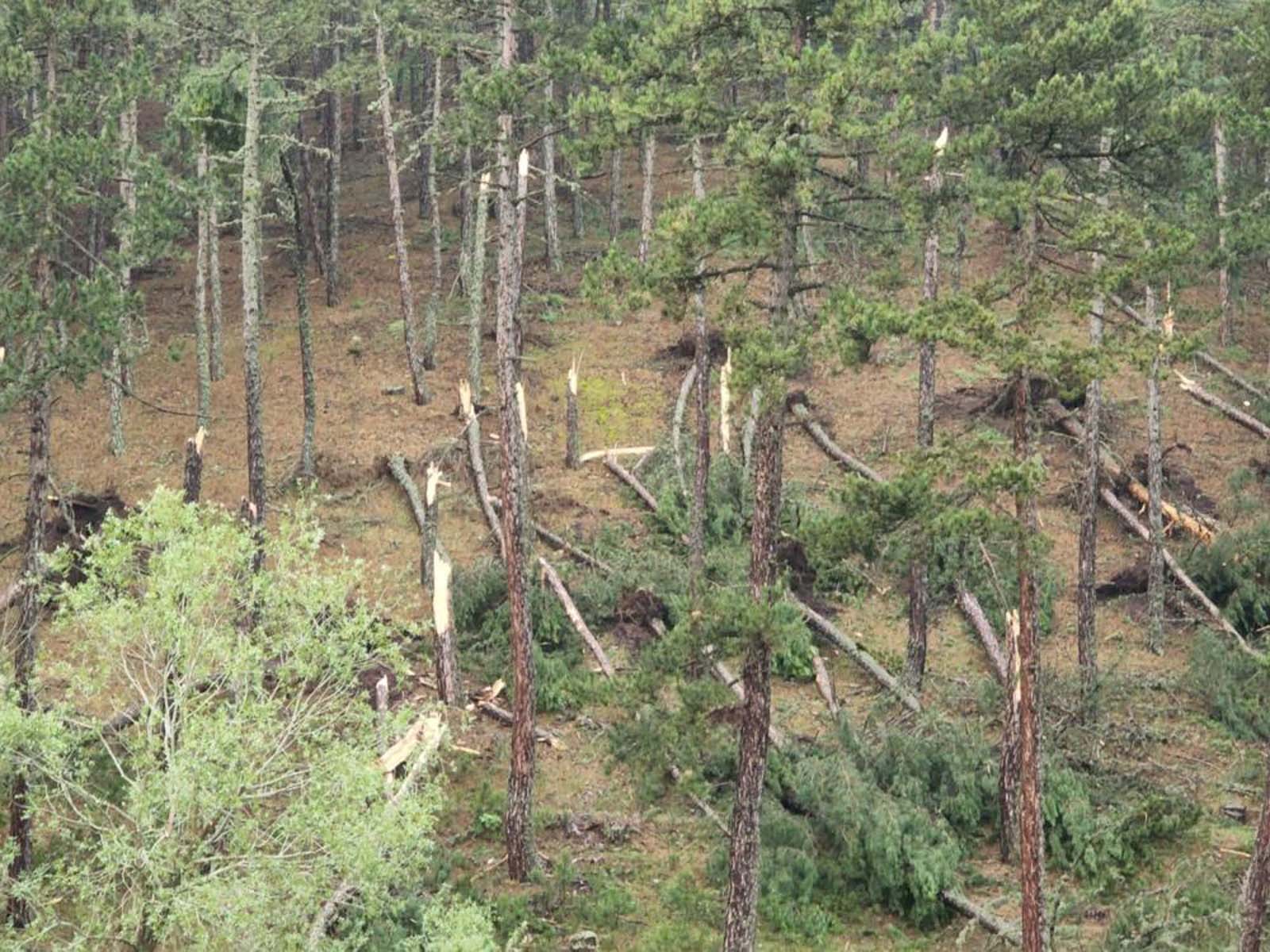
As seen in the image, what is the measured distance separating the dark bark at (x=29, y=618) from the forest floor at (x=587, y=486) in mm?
3111

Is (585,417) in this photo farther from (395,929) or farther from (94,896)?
(94,896)

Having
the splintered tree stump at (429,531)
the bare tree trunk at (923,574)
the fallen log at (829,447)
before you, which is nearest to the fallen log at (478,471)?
the splintered tree stump at (429,531)

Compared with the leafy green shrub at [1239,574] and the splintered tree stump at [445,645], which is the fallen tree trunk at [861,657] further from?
the leafy green shrub at [1239,574]

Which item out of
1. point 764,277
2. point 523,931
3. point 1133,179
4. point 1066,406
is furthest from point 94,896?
point 764,277

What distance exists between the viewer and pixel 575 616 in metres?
25.7

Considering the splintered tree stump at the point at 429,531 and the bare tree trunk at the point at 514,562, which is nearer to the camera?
the bare tree trunk at the point at 514,562

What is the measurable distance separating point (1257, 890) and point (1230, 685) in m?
10.3

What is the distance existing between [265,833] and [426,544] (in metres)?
12.1

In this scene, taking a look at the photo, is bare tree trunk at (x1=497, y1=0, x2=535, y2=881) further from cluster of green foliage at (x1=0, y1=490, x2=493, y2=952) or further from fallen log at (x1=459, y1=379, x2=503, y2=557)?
fallen log at (x1=459, y1=379, x2=503, y2=557)

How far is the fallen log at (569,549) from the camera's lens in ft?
90.5

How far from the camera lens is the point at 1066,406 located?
3353cm

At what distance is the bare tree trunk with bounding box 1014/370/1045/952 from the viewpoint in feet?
48.7

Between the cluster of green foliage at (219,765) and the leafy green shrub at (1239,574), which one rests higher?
the cluster of green foliage at (219,765)

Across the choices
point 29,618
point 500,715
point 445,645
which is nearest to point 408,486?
point 445,645
